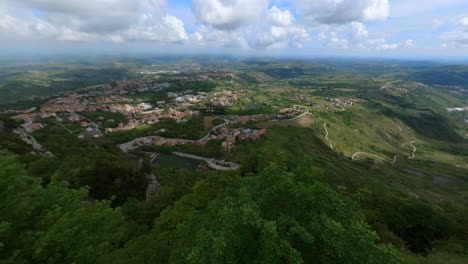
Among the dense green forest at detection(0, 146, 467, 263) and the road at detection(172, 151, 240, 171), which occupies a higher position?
the dense green forest at detection(0, 146, 467, 263)

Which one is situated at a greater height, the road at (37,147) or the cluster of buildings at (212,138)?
the road at (37,147)

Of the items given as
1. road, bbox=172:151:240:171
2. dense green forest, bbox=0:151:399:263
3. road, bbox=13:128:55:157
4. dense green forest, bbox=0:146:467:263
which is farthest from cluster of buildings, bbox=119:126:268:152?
dense green forest, bbox=0:151:399:263

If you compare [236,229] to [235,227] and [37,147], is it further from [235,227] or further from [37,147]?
[37,147]

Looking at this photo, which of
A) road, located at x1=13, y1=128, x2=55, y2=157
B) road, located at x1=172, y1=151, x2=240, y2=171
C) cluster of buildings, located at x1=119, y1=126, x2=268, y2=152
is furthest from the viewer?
cluster of buildings, located at x1=119, y1=126, x2=268, y2=152

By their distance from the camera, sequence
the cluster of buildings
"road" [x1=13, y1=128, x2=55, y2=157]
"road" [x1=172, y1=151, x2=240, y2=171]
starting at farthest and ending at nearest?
the cluster of buildings < "road" [x1=172, y1=151, x2=240, y2=171] < "road" [x1=13, y1=128, x2=55, y2=157]

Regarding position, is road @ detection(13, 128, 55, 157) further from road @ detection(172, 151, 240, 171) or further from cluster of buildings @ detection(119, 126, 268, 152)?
road @ detection(172, 151, 240, 171)

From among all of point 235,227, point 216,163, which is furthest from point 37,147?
point 235,227

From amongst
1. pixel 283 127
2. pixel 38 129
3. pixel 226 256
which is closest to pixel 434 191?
pixel 283 127

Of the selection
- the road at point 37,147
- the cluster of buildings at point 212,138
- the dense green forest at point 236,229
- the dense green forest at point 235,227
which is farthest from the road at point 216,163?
the dense green forest at point 236,229

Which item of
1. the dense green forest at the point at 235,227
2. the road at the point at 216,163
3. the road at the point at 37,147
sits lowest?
the road at the point at 216,163

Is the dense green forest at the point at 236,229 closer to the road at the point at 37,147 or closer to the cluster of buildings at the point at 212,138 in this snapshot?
the road at the point at 37,147

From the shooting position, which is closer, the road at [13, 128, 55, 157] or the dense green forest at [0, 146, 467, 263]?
the dense green forest at [0, 146, 467, 263]

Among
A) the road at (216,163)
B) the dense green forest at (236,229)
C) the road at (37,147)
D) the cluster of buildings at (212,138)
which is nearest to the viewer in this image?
the dense green forest at (236,229)
